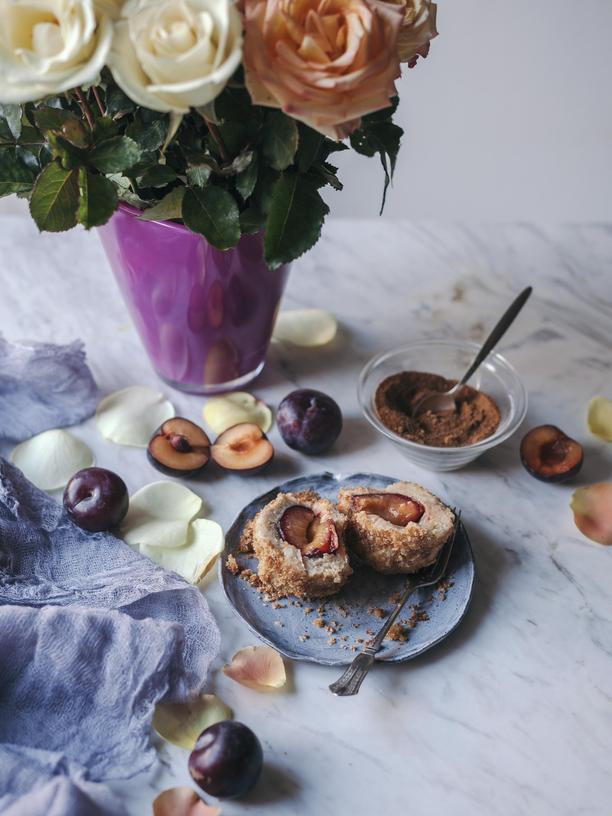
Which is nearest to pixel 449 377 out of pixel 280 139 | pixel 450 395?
pixel 450 395

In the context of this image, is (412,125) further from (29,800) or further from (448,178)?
(29,800)

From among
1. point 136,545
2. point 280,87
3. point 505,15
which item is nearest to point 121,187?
point 280,87

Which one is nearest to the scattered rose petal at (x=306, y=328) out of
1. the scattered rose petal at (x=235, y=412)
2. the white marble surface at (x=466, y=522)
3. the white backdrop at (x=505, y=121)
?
the white marble surface at (x=466, y=522)

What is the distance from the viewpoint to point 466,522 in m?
1.03

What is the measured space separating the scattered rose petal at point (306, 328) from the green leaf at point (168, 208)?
340 millimetres

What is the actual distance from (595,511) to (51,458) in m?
0.59

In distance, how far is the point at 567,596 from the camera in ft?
3.15

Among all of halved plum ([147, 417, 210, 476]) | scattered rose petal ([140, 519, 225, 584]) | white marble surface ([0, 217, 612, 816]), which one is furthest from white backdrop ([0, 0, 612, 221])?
scattered rose petal ([140, 519, 225, 584])

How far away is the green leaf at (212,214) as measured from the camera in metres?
0.89

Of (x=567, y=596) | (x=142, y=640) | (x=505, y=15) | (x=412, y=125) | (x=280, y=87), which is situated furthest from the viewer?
(x=412, y=125)

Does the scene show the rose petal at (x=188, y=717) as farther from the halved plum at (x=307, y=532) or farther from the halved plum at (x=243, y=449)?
the halved plum at (x=243, y=449)

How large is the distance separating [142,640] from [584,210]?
1.72 metres

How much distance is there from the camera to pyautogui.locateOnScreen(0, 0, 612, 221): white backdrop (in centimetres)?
201

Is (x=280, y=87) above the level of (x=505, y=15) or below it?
above
